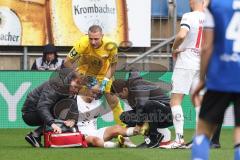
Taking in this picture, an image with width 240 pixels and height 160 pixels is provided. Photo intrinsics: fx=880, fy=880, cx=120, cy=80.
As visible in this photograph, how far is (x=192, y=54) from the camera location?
11.7 metres

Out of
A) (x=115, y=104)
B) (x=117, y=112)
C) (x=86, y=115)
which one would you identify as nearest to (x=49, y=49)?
(x=115, y=104)

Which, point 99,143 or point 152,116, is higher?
point 152,116

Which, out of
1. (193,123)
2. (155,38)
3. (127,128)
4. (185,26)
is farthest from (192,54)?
(155,38)

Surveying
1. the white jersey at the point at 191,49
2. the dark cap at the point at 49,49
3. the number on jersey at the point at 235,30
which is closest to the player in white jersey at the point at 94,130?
the white jersey at the point at 191,49

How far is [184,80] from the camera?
11.7 metres

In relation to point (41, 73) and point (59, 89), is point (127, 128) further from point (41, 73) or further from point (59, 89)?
point (41, 73)

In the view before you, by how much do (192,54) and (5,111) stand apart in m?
5.02

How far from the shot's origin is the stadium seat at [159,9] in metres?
17.8

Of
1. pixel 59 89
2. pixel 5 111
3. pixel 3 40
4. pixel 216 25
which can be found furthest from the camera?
pixel 3 40

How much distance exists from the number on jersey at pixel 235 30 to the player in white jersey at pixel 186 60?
4.69 m

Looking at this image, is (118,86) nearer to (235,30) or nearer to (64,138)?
(64,138)

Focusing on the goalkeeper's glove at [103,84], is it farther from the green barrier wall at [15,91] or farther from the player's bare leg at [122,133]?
the green barrier wall at [15,91]

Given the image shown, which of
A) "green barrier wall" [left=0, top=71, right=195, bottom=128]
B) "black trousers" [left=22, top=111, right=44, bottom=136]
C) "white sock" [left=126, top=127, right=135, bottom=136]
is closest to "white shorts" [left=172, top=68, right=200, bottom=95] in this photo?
"white sock" [left=126, top=127, right=135, bottom=136]

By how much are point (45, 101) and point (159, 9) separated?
6.64 meters
